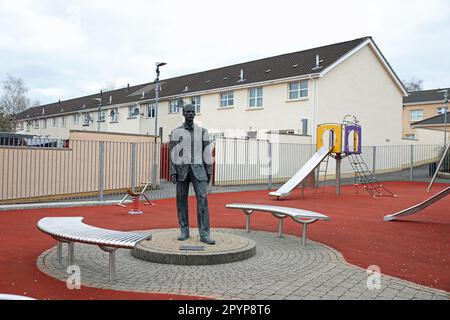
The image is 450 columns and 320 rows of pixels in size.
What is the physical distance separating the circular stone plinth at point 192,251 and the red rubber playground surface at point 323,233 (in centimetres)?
139

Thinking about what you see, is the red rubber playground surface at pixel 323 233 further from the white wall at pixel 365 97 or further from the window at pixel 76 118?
the window at pixel 76 118

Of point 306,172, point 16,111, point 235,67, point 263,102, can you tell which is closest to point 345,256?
point 306,172

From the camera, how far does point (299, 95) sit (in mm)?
26203

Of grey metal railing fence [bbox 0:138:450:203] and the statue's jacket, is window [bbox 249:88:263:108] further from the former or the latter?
the statue's jacket

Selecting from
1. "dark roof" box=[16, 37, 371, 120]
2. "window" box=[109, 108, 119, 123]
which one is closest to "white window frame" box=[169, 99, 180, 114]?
"dark roof" box=[16, 37, 371, 120]

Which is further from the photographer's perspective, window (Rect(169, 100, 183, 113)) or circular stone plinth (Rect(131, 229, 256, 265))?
window (Rect(169, 100, 183, 113))

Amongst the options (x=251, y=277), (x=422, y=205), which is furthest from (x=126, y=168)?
(x=251, y=277)

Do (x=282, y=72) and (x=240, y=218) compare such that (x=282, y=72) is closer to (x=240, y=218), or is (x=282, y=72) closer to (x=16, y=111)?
(x=240, y=218)

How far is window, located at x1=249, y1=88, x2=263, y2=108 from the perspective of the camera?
2852 centimetres

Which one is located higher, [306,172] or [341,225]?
[306,172]

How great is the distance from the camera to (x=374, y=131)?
95.3ft

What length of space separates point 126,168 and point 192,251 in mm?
11615

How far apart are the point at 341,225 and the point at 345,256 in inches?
133

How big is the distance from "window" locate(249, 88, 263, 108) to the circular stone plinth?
22060 millimetres
